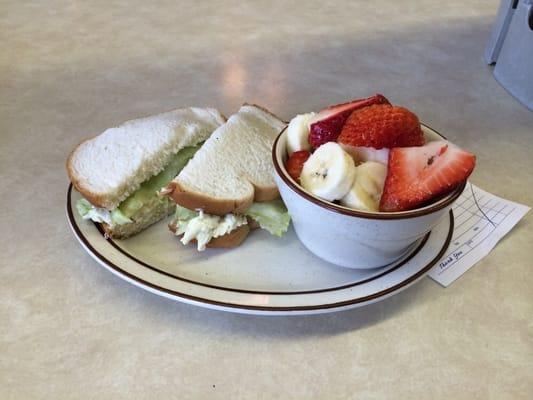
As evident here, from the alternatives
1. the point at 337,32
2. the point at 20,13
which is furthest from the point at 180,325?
the point at 20,13

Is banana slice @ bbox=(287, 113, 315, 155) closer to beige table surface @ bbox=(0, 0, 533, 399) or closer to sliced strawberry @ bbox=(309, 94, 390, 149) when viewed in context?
sliced strawberry @ bbox=(309, 94, 390, 149)

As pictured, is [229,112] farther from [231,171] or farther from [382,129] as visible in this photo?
[382,129]

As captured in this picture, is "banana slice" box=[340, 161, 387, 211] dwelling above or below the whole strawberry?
below

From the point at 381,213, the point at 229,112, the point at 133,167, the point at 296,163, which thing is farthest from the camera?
the point at 229,112

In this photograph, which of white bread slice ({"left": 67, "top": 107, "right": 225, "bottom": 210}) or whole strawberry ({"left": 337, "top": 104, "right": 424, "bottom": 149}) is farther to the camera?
white bread slice ({"left": 67, "top": 107, "right": 225, "bottom": 210})

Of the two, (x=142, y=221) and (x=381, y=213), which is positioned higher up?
(x=381, y=213)

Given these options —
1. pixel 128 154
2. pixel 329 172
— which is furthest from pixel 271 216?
pixel 128 154

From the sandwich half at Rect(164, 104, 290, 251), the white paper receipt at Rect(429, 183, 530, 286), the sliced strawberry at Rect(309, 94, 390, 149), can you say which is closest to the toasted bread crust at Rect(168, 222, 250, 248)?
the sandwich half at Rect(164, 104, 290, 251)

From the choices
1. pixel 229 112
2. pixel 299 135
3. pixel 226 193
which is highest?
pixel 299 135
